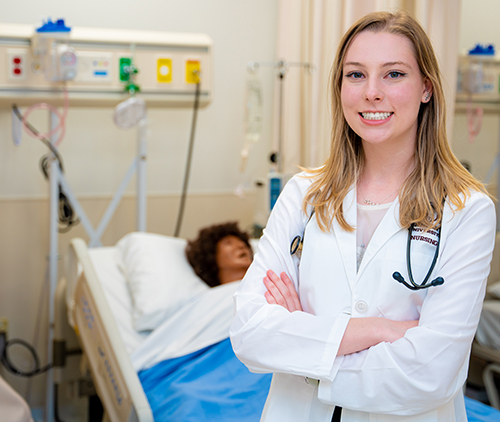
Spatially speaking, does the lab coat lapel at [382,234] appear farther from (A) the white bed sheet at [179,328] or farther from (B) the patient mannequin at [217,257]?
(B) the patient mannequin at [217,257]

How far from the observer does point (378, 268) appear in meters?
1.18

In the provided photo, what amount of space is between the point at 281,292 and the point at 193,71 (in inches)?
73.5

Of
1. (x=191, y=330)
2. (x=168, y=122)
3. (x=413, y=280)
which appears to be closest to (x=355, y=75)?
(x=413, y=280)

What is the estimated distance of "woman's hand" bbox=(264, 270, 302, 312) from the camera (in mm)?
1241

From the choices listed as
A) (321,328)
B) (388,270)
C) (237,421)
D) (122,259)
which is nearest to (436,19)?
(388,270)

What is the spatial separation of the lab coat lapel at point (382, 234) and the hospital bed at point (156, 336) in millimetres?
789

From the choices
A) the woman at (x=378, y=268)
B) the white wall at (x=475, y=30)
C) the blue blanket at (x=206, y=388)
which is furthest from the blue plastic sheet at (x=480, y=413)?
the white wall at (x=475, y=30)

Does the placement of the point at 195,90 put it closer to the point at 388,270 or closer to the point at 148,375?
the point at 148,375

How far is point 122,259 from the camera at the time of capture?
2730 millimetres

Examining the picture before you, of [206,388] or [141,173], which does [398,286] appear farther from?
[141,173]

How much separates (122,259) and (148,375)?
781 millimetres

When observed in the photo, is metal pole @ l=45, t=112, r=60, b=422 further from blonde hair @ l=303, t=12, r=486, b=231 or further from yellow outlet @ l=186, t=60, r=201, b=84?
blonde hair @ l=303, t=12, r=486, b=231

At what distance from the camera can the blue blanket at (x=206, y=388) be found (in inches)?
69.0

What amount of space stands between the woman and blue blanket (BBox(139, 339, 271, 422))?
0.54 m
